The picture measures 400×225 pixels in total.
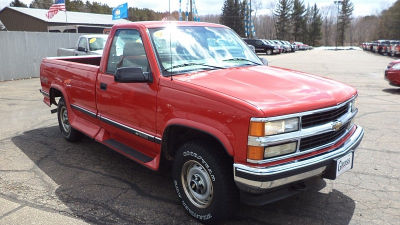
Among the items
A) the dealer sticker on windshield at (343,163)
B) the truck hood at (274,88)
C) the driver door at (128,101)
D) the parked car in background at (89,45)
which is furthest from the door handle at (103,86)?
the parked car in background at (89,45)

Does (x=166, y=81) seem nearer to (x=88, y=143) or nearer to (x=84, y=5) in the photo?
(x=88, y=143)

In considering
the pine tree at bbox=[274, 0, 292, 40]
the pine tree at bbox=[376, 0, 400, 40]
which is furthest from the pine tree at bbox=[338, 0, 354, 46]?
the pine tree at bbox=[376, 0, 400, 40]

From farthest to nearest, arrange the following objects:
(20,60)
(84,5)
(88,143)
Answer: (84,5), (20,60), (88,143)

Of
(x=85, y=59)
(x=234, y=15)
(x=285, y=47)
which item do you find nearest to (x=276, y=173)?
(x=85, y=59)

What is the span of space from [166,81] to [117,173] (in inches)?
69.4

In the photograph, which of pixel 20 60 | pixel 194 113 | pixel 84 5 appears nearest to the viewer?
pixel 194 113

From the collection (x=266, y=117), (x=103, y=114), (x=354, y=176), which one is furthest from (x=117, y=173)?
(x=354, y=176)

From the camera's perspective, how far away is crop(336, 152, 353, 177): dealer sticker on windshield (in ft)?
10.3

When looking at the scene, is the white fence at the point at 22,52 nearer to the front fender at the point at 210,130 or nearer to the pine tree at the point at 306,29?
the front fender at the point at 210,130

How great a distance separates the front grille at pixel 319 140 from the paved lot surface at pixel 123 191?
810mm

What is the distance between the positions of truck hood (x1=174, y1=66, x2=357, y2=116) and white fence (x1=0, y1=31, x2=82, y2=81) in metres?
13.6

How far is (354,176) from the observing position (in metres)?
4.45

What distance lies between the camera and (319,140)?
10.2 feet

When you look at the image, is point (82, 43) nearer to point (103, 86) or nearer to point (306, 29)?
point (103, 86)
